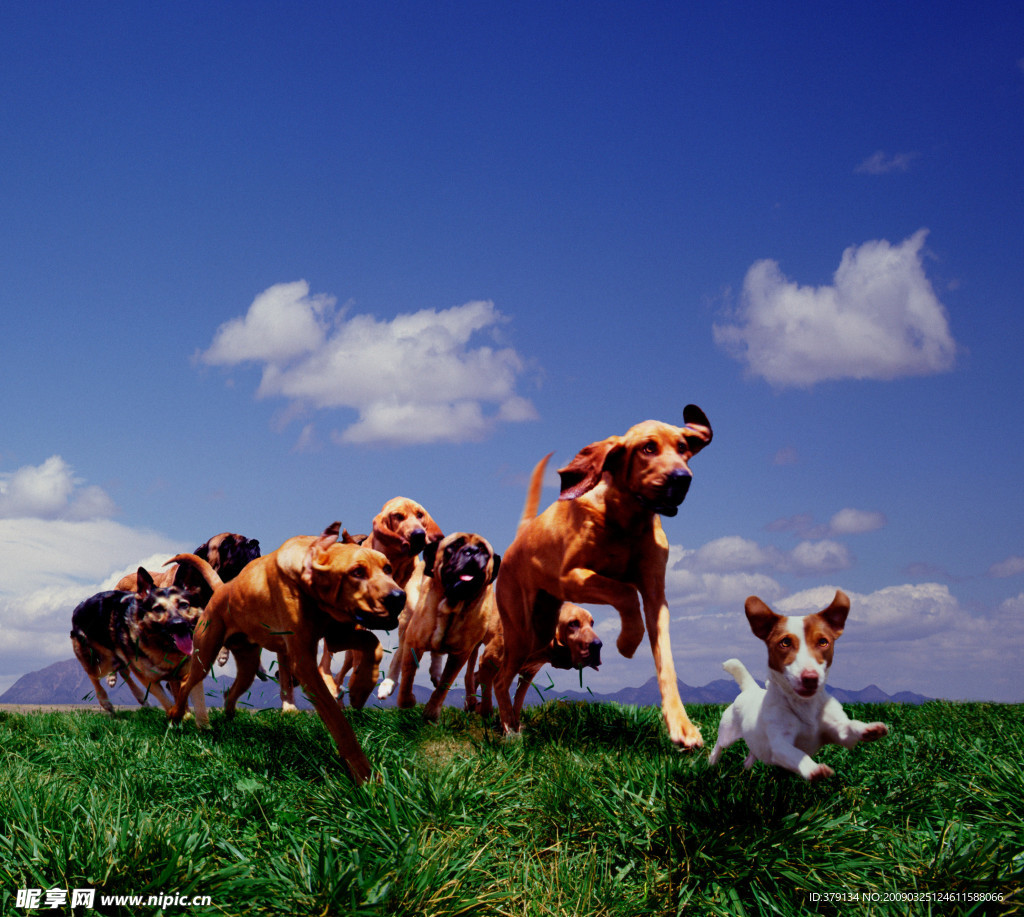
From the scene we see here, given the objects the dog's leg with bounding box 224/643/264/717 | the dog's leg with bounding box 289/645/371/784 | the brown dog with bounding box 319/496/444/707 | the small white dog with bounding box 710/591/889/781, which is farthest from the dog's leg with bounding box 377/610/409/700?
the small white dog with bounding box 710/591/889/781

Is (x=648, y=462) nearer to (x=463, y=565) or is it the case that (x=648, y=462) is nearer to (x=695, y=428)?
(x=695, y=428)

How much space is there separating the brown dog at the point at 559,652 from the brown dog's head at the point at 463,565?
2.26 feet

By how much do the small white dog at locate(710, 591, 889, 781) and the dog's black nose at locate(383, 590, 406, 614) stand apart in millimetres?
1686

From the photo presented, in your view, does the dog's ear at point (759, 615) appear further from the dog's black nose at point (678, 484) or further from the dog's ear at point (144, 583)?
the dog's ear at point (144, 583)

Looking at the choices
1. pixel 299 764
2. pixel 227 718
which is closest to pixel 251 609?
pixel 299 764

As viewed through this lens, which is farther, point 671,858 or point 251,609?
point 251,609

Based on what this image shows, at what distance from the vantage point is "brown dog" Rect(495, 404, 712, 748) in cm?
457

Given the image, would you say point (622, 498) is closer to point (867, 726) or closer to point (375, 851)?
point (867, 726)

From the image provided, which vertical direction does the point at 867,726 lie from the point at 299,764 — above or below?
above

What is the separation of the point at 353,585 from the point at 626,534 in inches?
69.0

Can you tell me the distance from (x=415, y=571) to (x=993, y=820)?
17.4 ft

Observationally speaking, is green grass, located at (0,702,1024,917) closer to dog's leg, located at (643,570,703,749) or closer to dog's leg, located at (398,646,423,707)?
dog's leg, located at (643,570,703,749)

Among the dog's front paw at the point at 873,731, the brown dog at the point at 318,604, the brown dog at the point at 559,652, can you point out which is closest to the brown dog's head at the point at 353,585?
the brown dog at the point at 318,604

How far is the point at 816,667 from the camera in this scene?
137 inches
